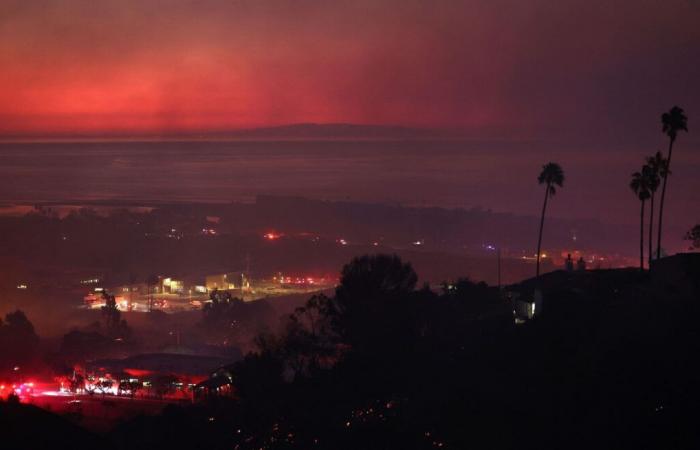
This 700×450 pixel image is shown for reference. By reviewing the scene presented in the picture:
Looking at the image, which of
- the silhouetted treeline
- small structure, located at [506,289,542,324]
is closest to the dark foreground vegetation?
the silhouetted treeline

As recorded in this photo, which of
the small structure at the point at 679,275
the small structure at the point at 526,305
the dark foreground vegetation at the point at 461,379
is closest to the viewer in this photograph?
the dark foreground vegetation at the point at 461,379

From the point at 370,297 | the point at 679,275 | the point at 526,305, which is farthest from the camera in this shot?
the point at 370,297

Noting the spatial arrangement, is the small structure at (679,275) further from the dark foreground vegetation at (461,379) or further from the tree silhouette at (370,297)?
the tree silhouette at (370,297)

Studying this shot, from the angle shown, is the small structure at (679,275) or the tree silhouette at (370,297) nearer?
the small structure at (679,275)

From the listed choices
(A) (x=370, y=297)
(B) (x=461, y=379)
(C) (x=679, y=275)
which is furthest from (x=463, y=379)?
(A) (x=370, y=297)

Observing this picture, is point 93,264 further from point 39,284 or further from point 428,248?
point 428,248

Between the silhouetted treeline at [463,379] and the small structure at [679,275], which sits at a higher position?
the small structure at [679,275]

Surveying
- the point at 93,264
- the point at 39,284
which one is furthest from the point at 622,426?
the point at 93,264

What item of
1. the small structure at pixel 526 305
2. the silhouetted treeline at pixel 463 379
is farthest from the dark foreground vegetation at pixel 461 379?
the small structure at pixel 526 305

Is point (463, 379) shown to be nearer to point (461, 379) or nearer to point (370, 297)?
point (461, 379)
